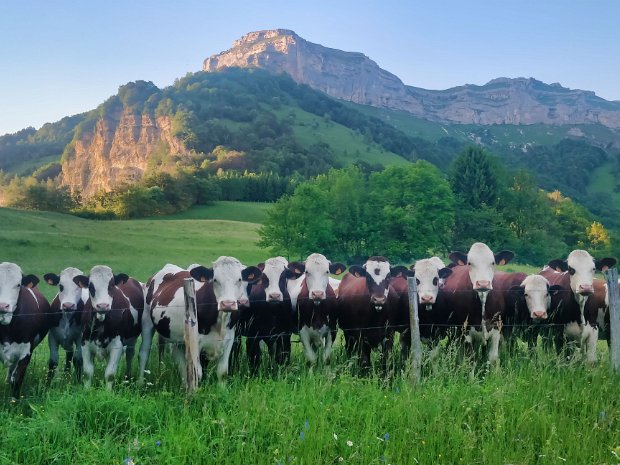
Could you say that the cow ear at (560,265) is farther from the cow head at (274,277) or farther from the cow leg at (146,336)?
the cow leg at (146,336)

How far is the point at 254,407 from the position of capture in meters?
6.78

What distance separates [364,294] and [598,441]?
180 inches

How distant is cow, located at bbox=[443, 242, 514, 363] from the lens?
10055 mm

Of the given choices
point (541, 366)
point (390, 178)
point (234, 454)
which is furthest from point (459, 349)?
point (390, 178)

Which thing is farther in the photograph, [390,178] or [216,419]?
[390,178]

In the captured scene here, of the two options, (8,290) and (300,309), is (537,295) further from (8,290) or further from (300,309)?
(8,290)

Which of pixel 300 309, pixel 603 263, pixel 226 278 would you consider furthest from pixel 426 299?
pixel 603 263

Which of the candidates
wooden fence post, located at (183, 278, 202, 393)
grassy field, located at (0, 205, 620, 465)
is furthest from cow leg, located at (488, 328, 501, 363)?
wooden fence post, located at (183, 278, 202, 393)

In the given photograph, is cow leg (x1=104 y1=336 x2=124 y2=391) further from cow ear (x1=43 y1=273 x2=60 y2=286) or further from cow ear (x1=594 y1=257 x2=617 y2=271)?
cow ear (x1=594 y1=257 x2=617 y2=271)

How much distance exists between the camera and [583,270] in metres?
10.5

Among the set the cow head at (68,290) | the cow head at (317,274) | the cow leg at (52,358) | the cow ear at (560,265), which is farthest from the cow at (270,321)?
the cow ear at (560,265)

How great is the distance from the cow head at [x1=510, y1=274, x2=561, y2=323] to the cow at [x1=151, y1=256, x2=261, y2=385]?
5214 mm

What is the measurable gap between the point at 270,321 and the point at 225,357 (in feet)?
5.29

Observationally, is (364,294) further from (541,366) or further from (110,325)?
(110,325)
